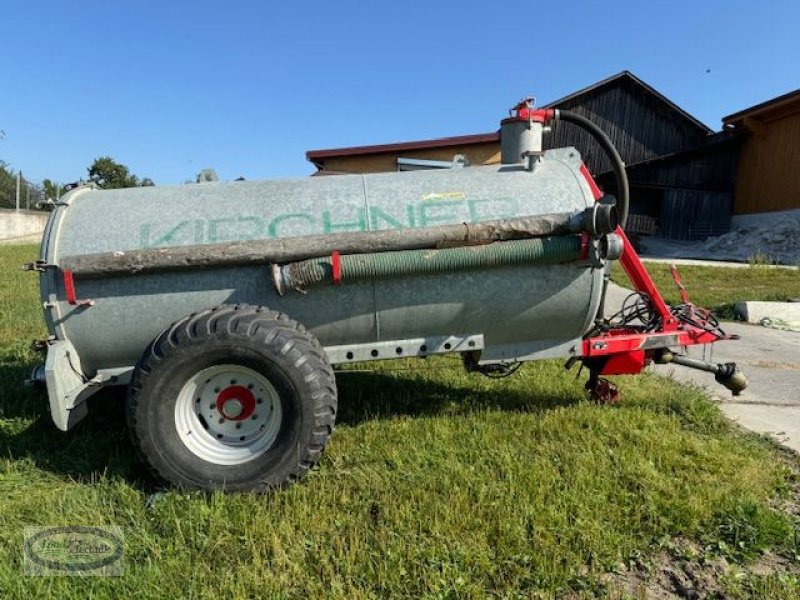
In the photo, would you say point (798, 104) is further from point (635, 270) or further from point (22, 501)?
point (22, 501)

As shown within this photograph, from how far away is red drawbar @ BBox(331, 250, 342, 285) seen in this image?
10.4 feet

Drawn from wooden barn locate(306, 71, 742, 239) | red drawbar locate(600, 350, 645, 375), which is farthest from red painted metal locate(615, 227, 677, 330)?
wooden barn locate(306, 71, 742, 239)

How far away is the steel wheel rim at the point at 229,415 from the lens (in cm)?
311

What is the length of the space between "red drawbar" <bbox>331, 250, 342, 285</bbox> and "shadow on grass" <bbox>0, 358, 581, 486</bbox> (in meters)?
1.34

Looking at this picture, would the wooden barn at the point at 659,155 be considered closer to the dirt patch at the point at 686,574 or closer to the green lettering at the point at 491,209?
the green lettering at the point at 491,209

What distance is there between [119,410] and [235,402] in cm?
154

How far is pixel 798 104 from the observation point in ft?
77.2

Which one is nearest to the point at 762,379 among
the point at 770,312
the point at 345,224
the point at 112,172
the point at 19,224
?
the point at 770,312

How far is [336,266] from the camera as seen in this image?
317 cm

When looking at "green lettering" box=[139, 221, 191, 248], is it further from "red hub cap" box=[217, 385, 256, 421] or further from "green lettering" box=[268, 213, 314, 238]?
"red hub cap" box=[217, 385, 256, 421]

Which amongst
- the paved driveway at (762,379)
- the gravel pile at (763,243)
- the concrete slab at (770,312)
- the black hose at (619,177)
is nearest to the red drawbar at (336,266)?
the black hose at (619,177)

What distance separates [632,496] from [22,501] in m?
3.25

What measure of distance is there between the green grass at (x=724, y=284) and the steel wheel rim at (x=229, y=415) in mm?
8332

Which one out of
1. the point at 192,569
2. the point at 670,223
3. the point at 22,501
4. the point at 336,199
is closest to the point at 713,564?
the point at 192,569
